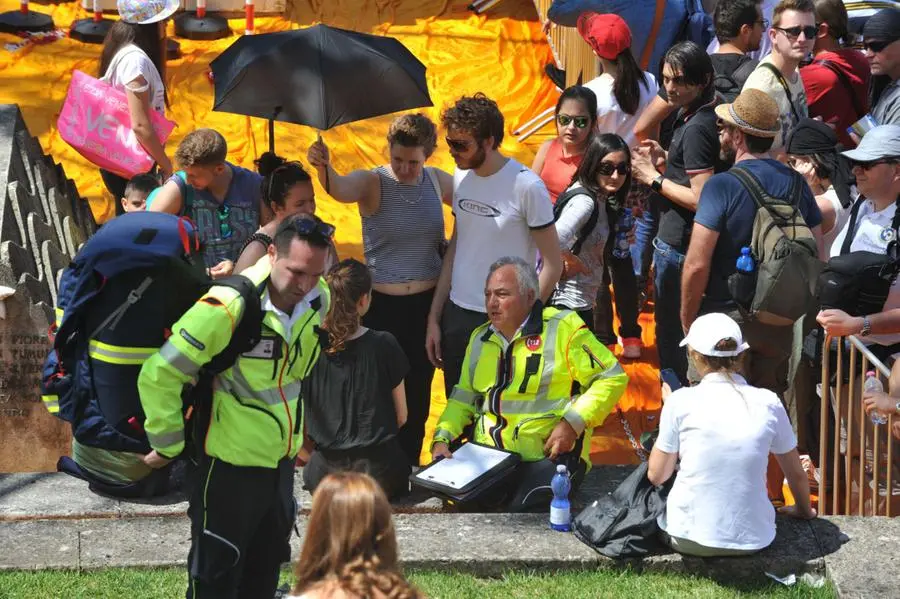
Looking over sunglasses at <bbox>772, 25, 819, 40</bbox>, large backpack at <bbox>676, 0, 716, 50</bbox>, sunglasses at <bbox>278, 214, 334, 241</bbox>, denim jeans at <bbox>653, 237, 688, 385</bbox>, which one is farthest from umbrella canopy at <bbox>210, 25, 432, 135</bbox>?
large backpack at <bbox>676, 0, 716, 50</bbox>

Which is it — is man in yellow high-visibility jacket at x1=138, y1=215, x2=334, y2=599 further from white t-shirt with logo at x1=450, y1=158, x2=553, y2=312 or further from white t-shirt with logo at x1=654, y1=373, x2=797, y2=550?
white t-shirt with logo at x1=450, y1=158, x2=553, y2=312

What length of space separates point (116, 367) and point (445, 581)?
1527 mm

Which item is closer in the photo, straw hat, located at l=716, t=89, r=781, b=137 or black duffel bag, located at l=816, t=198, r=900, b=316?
black duffel bag, located at l=816, t=198, r=900, b=316

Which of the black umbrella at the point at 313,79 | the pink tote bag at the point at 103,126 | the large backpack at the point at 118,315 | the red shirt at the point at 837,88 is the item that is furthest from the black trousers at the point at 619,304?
the large backpack at the point at 118,315

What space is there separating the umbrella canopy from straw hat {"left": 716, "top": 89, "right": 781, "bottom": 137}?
5.79 feet

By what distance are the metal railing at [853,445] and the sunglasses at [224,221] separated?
284 cm

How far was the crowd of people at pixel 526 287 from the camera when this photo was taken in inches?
192

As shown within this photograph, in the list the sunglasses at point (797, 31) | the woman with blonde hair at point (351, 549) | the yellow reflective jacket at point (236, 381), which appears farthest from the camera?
the sunglasses at point (797, 31)

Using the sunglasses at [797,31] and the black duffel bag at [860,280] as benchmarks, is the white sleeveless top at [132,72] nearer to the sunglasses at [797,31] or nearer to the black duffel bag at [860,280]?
the sunglasses at [797,31]

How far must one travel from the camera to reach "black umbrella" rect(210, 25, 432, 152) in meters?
7.19

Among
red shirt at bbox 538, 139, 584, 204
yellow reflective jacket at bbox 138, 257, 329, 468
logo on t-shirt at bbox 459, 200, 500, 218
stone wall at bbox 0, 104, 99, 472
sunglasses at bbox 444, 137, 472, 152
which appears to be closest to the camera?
yellow reflective jacket at bbox 138, 257, 329, 468

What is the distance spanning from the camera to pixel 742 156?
6.48m

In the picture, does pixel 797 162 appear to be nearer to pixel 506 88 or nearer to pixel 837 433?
pixel 837 433

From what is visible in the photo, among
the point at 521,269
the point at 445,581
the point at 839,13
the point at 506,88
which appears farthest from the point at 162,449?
the point at 506,88
